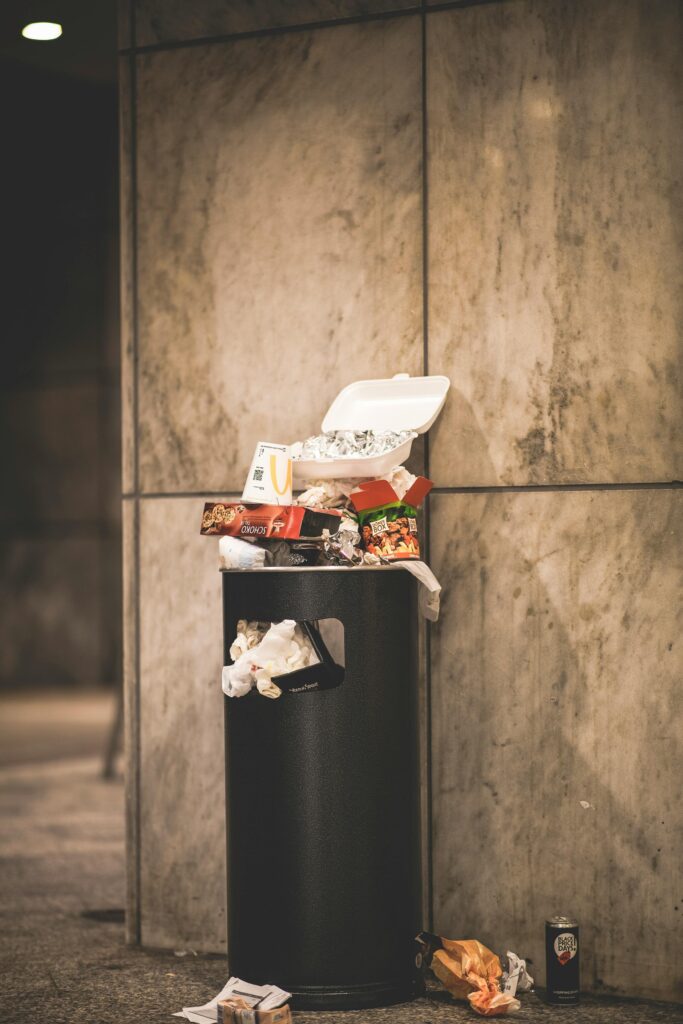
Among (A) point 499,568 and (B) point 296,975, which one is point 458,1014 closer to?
(B) point 296,975

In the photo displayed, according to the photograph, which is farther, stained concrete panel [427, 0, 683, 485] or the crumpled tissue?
stained concrete panel [427, 0, 683, 485]

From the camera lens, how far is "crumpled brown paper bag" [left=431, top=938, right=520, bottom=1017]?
11.4 feet

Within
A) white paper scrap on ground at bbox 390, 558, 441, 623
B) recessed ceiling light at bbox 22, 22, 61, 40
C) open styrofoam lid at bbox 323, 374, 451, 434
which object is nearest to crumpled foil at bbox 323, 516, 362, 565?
white paper scrap on ground at bbox 390, 558, 441, 623

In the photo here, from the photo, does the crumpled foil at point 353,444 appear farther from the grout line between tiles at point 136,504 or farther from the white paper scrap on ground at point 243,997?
the white paper scrap on ground at point 243,997

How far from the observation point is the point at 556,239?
12.6ft

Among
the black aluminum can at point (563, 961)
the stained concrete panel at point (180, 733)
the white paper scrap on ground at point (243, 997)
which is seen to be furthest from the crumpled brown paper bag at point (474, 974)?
the stained concrete panel at point (180, 733)

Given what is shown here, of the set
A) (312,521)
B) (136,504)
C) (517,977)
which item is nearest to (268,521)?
(312,521)

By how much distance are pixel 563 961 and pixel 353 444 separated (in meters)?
1.59

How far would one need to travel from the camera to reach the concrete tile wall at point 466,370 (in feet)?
12.3

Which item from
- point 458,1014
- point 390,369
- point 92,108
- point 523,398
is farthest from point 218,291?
point 92,108

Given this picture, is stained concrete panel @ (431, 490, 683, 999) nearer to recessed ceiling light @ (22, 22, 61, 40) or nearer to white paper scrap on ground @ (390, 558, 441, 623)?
white paper scrap on ground @ (390, 558, 441, 623)

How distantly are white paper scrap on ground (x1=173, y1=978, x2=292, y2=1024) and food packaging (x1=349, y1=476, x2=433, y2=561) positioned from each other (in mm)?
1223

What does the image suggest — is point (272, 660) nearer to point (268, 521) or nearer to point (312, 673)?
point (312, 673)

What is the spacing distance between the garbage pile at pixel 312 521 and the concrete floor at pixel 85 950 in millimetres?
969
